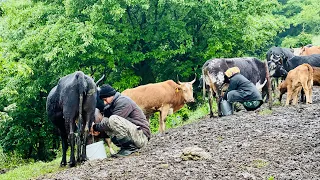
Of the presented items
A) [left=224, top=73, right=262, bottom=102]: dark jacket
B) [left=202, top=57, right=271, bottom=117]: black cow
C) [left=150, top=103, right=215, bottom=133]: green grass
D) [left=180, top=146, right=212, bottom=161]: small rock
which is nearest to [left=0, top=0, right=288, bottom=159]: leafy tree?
[left=150, top=103, right=215, bottom=133]: green grass

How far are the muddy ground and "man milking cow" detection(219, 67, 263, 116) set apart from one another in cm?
165

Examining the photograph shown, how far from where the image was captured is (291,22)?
4731 centimetres

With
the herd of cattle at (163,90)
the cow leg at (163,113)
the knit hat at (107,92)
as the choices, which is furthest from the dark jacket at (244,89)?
the knit hat at (107,92)

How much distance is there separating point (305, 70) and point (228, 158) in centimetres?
814

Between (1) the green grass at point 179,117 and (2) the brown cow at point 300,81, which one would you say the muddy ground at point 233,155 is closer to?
(2) the brown cow at point 300,81

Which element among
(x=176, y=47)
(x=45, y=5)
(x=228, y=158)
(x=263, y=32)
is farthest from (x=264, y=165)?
(x=263, y=32)

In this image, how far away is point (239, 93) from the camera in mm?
14039

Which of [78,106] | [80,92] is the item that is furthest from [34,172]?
A: [80,92]

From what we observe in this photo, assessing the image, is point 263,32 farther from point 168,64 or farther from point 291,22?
point 291,22

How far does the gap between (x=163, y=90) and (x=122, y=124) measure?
632 cm

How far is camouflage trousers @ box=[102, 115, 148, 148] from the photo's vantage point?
990cm

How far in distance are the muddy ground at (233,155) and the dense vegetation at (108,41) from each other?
9020 mm

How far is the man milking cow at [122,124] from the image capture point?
994 cm

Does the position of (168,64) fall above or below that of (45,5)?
below
